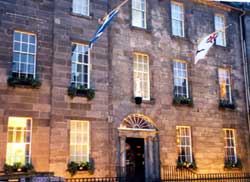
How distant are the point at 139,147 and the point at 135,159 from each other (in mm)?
610

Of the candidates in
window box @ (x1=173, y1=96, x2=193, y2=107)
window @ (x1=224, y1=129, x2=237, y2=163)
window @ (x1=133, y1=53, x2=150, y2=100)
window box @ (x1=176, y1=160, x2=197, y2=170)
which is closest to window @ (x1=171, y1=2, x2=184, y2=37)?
window @ (x1=133, y1=53, x2=150, y2=100)

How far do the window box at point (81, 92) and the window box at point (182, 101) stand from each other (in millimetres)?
4708

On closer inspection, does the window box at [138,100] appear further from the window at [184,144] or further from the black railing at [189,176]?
the black railing at [189,176]

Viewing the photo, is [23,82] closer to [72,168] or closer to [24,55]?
[24,55]

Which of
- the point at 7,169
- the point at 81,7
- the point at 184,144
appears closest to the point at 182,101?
the point at 184,144

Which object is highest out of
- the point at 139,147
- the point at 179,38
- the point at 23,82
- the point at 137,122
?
the point at 179,38

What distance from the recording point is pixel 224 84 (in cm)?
2042

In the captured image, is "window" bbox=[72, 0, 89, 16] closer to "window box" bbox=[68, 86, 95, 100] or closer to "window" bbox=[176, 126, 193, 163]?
"window box" bbox=[68, 86, 95, 100]

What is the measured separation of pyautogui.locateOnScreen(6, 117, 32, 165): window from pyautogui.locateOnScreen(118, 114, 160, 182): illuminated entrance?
4118mm

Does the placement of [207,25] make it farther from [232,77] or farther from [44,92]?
[44,92]

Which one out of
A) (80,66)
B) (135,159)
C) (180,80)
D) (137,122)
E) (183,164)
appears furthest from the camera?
(180,80)

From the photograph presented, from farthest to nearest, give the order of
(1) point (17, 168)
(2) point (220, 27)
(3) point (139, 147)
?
1. (2) point (220, 27)
2. (3) point (139, 147)
3. (1) point (17, 168)

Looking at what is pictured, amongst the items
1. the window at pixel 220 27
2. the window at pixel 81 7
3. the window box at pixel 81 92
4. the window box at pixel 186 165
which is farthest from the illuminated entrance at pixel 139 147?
the window at pixel 220 27

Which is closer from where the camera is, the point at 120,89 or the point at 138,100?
the point at 120,89
